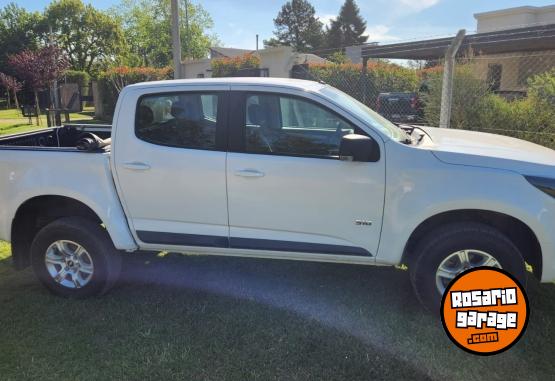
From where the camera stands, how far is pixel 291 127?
3883 mm

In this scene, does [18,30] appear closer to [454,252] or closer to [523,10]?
[523,10]

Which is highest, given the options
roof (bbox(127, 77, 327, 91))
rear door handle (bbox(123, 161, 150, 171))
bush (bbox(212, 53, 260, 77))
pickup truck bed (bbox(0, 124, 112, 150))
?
bush (bbox(212, 53, 260, 77))

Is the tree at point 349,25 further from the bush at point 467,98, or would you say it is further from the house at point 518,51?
the bush at point 467,98

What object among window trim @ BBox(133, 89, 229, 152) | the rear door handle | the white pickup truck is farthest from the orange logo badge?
the rear door handle

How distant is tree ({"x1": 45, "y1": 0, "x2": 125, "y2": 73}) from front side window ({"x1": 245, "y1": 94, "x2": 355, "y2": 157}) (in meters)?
58.3

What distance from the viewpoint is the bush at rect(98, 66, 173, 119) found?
2305 centimetres

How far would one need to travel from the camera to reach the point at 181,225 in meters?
3.92

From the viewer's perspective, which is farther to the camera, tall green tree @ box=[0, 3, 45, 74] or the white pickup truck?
tall green tree @ box=[0, 3, 45, 74]

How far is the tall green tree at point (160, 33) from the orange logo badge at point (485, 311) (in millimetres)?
51797

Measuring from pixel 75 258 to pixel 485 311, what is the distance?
3.24 m

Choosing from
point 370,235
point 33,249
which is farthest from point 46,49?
point 370,235

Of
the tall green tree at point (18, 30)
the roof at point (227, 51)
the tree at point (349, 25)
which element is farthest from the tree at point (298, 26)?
the tall green tree at point (18, 30)

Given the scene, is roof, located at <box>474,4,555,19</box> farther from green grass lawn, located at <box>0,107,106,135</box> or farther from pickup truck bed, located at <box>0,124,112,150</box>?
pickup truck bed, located at <box>0,124,112,150</box>

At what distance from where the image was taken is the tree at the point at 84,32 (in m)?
56.1
